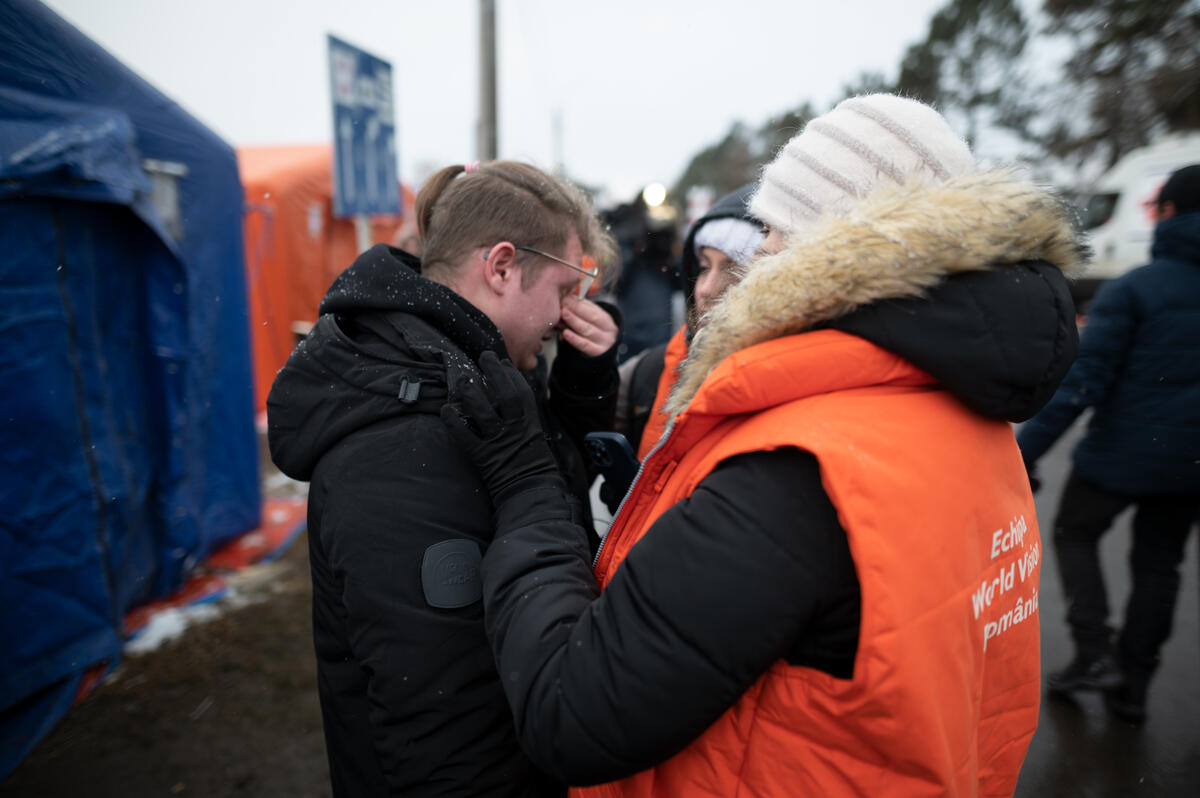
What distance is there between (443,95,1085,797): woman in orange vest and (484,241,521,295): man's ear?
2.11 ft

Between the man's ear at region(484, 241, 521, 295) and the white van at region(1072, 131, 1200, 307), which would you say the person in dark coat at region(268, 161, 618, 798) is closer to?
the man's ear at region(484, 241, 521, 295)

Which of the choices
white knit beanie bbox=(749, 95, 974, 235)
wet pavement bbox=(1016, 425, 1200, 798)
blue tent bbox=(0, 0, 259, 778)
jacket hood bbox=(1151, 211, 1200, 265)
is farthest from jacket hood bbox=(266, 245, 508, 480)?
jacket hood bbox=(1151, 211, 1200, 265)

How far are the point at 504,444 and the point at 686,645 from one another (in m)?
0.51

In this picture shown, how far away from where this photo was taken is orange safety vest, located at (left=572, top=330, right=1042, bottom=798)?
82 cm

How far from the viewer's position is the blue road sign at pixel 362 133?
15.4ft

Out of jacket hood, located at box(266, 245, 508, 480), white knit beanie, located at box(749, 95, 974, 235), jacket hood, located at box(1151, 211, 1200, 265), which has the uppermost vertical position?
white knit beanie, located at box(749, 95, 974, 235)

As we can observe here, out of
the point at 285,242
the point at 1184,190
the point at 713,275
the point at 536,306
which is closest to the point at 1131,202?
the point at 1184,190

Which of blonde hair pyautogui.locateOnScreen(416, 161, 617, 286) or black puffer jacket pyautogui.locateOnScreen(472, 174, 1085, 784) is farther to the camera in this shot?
blonde hair pyautogui.locateOnScreen(416, 161, 617, 286)

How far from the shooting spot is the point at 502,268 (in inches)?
59.5

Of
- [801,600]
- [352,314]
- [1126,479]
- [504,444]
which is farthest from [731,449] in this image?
[1126,479]

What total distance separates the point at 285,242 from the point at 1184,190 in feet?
28.7

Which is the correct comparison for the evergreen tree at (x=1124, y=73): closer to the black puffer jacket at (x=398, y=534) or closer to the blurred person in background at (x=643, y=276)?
the blurred person in background at (x=643, y=276)

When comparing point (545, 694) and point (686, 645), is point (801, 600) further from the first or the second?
point (545, 694)

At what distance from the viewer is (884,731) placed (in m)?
0.84
